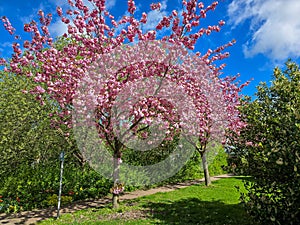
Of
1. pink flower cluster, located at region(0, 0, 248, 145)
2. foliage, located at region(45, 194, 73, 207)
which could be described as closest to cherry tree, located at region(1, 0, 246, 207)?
pink flower cluster, located at region(0, 0, 248, 145)

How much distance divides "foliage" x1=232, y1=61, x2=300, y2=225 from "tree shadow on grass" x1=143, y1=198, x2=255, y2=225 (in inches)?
81.1

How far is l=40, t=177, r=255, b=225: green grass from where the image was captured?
25.1 feet

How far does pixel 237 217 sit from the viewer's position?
7797mm

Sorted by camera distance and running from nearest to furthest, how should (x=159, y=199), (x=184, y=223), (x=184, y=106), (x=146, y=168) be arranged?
(x=184, y=223)
(x=184, y=106)
(x=159, y=199)
(x=146, y=168)

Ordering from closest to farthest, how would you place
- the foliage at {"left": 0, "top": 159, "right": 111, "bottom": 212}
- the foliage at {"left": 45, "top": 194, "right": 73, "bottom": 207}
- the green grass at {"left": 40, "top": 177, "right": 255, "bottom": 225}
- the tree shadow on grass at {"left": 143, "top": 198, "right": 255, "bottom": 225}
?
the tree shadow on grass at {"left": 143, "top": 198, "right": 255, "bottom": 225} < the green grass at {"left": 40, "top": 177, "right": 255, "bottom": 225} < the foliage at {"left": 0, "top": 159, "right": 111, "bottom": 212} < the foliage at {"left": 45, "top": 194, "right": 73, "bottom": 207}

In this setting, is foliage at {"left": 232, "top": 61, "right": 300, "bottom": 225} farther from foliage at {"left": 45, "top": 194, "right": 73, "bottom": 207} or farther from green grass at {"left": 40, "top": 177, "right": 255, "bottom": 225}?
foliage at {"left": 45, "top": 194, "right": 73, "bottom": 207}

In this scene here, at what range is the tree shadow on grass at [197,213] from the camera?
A: 24.6ft

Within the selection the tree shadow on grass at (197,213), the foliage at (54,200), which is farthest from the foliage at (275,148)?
the foliage at (54,200)

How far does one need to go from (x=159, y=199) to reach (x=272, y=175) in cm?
725

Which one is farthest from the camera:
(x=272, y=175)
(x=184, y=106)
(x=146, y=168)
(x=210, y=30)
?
(x=146, y=168)

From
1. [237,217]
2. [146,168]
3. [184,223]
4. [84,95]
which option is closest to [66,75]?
[84,95]

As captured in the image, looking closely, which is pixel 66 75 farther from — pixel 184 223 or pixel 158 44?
pixel 184 223

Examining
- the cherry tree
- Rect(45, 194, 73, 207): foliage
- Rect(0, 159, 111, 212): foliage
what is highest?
the cherry tree

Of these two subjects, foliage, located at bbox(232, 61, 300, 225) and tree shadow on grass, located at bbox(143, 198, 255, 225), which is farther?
tree shadow on grass, located at bbox(143, 198, 255, 225)
